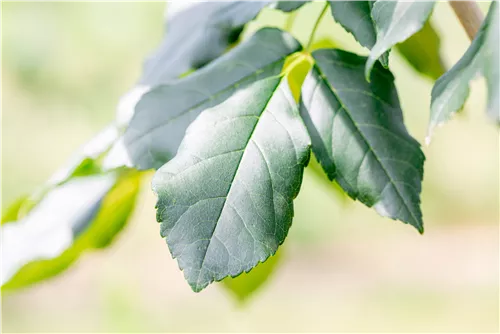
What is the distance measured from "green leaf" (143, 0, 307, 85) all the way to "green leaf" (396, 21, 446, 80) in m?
0.21

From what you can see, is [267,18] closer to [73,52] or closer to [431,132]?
[73,52]

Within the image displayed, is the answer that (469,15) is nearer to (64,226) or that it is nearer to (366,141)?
(366,141)

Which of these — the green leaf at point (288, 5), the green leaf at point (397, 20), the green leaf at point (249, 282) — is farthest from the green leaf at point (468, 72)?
the green leaf at point (249, 282)

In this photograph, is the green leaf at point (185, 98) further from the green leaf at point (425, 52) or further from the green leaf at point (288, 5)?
the green leaf at point (425, 52)

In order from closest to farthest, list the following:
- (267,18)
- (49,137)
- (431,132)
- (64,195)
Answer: (431,132) → (64,195) → (267,18) → (49,137)

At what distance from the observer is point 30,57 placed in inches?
134

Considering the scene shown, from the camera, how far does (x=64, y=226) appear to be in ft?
2.30

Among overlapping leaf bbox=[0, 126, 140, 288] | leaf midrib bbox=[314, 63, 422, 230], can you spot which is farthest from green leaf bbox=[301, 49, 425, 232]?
overlapping leaf bbox=[0, 126, 140, 288]

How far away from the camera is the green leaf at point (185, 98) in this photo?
0.53 m

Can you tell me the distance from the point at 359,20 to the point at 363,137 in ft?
0.30

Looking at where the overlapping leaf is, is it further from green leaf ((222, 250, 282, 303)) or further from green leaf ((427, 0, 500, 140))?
green leaf ((427, 0, 500, 140))

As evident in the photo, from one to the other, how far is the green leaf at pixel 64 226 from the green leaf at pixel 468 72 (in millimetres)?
394

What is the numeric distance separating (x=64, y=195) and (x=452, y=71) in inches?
18.7

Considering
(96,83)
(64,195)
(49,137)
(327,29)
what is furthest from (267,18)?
(64,195)
